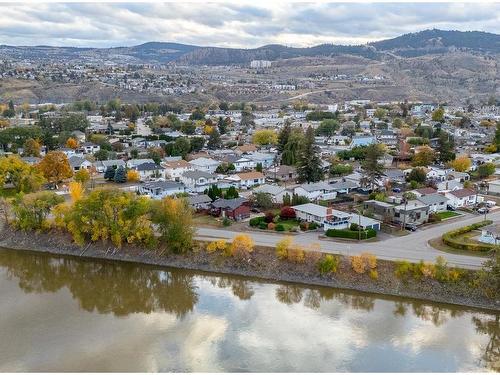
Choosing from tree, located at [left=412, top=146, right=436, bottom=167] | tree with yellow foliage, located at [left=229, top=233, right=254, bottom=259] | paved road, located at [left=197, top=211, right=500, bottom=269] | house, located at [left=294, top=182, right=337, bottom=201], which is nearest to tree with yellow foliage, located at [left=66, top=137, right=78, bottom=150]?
house, located at [left=294, top=182, right=337, bottom=201]

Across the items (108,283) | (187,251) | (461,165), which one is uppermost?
(461,165)

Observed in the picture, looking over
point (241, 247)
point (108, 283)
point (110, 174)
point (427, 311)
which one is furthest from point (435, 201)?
point (110, 174)

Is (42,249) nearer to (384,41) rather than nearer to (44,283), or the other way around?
(44,283)

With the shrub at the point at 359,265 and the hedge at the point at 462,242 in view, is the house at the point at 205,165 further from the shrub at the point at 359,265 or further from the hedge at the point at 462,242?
the shrub at the point at 359,265

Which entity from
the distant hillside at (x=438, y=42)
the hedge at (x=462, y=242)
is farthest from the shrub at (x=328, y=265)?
the distant hillside at (x=438, y=42)

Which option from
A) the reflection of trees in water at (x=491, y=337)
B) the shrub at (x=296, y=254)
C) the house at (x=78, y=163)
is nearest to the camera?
A: the reflection of trees in water at (x=491, y=337)

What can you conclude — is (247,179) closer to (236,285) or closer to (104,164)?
(104,164)

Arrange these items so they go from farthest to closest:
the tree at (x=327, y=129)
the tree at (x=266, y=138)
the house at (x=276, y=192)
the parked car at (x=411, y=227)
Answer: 1. the tree at (x=327, y=129)
2. the tree at (x=266, y=138)
3. the house at (x=276, y=192)
4. the parked car at (x=411, y=227)
